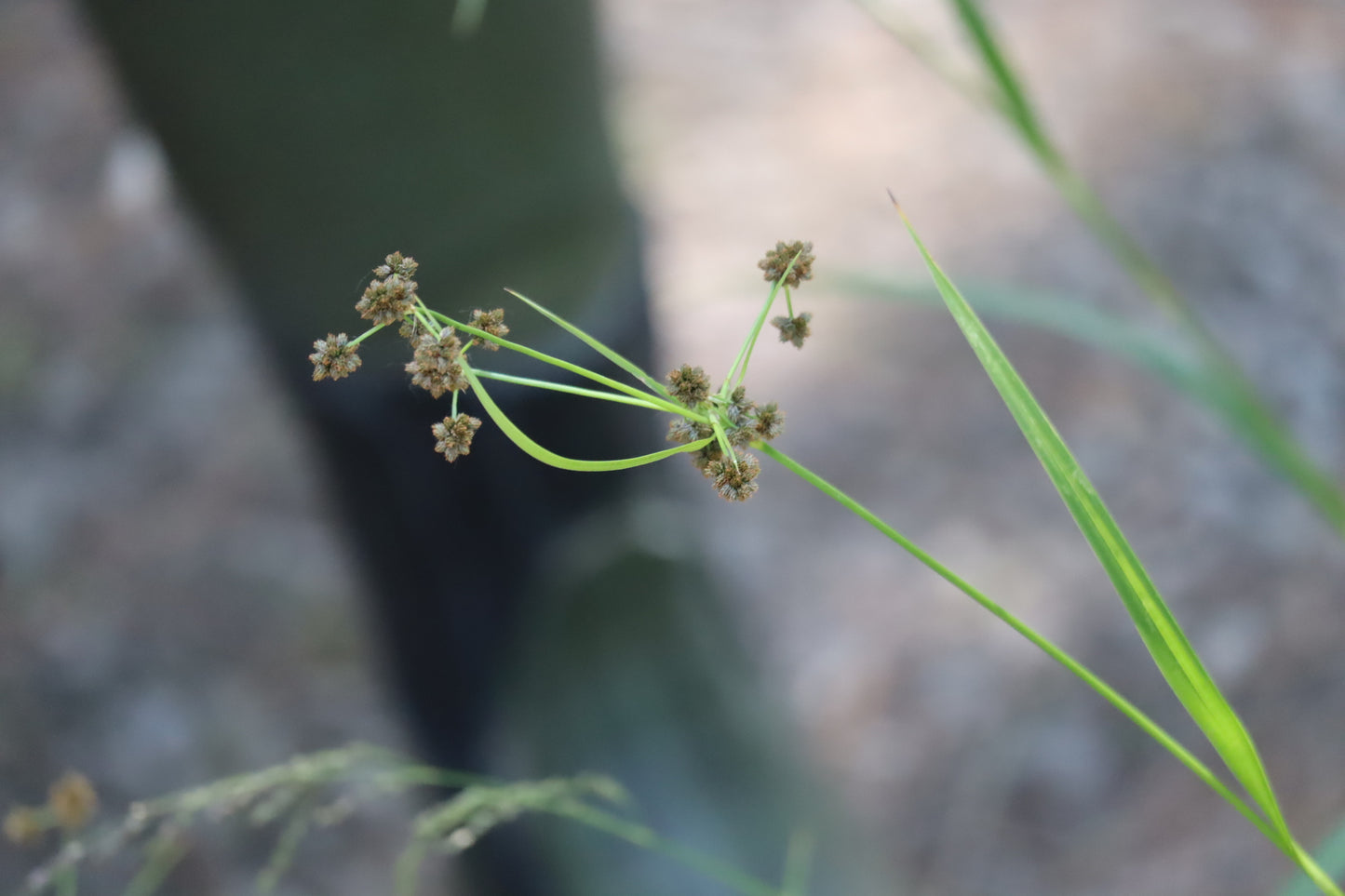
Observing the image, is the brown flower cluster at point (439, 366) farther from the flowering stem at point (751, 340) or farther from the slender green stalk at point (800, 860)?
the slender green stalk at point (800, 860)

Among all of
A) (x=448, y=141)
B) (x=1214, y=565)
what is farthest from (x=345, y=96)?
(x=1214, y=565)

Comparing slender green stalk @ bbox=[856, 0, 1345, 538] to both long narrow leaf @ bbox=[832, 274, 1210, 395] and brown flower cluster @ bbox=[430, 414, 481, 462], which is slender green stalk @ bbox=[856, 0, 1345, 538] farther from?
brown flower cluster @ bbox=[430, 414, 481, 462]

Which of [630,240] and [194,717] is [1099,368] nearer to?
[630,240]

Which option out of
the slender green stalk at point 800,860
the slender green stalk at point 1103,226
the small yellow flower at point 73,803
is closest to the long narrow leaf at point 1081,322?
the slender green stalk at point 1103,226

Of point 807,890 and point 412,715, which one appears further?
Answer: point 412,715

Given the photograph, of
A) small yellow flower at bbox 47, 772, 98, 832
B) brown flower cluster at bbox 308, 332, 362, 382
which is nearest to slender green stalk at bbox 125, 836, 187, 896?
small yellow flower at bbox 47, 772, 98, 832

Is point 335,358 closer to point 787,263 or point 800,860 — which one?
point 787,263

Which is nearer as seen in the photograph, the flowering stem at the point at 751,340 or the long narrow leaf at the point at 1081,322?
the flowering stem at the point at 751,340
